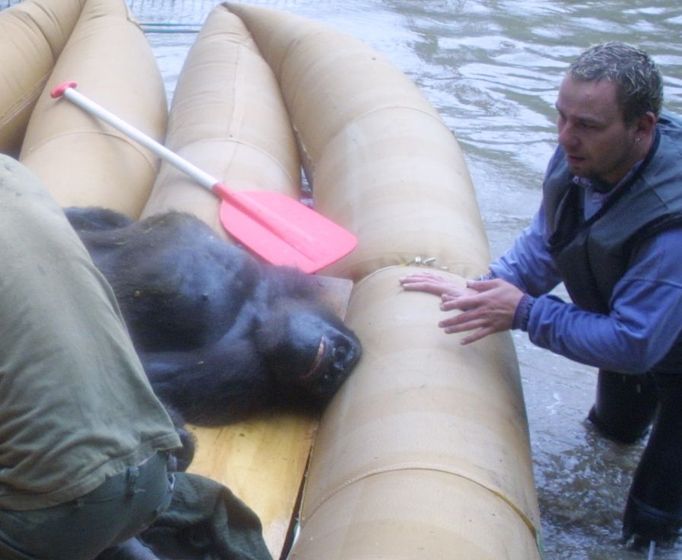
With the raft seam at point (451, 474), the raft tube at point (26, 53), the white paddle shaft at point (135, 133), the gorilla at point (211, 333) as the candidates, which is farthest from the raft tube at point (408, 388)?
the raft tube at point (26, 53)

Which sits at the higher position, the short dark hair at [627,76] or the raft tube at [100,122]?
the short dark hair at [627,76]

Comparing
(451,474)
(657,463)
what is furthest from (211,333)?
(657,463)

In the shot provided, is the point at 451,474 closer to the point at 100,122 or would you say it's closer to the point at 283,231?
the point at 283,231

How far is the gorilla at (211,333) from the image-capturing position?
124 inches

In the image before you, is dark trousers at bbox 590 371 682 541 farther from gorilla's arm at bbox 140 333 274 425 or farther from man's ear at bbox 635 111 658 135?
gorilla's arm at bbox 140 333 274 425

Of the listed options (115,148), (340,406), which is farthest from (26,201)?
(115,148)

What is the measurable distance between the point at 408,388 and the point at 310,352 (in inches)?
14.3

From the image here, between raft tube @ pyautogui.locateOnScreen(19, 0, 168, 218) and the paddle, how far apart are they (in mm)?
316

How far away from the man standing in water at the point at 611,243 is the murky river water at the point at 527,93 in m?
0.58

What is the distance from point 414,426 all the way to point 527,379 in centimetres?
187

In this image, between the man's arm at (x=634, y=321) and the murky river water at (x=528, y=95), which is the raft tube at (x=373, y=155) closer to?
the man's arm at (x=634, y=321)

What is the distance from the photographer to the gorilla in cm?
316

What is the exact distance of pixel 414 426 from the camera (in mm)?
2758

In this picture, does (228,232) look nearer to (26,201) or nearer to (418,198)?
(418,198)
